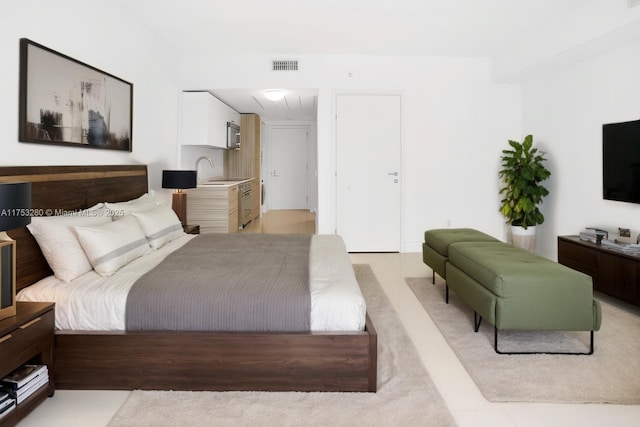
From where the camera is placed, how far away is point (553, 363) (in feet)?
8.05

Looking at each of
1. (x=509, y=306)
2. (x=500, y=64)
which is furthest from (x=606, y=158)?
(x=509, y=306)

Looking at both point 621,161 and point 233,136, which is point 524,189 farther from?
point 233,136

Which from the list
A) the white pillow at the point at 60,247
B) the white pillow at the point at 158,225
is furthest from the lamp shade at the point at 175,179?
the white pillow at the point at 60,247

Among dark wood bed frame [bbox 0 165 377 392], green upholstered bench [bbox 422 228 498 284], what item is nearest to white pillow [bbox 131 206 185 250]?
dark wood bed frame [bbox 0 165 377 392]

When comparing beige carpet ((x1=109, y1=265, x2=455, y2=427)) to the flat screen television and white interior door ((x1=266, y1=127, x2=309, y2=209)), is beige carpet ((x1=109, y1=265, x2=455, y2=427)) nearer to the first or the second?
the flat screen television

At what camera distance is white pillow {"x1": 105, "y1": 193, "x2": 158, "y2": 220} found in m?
3.16

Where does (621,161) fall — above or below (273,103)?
below

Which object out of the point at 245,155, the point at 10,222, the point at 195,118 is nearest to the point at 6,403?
the point at 10,222

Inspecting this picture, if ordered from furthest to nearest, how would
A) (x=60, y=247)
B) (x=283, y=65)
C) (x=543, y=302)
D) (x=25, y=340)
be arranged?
(x=283, y=65) → (x=543, y=302) → (x=60, y=247) → (x=25, y=340)

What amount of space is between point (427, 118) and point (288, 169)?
214 inches

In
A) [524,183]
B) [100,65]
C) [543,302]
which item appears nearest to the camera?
[543,302]

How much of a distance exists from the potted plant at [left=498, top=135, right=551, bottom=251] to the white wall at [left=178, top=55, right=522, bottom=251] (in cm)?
39

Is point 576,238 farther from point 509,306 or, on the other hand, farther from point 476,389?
point 476,389

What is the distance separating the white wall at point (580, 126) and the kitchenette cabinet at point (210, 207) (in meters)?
4.21
